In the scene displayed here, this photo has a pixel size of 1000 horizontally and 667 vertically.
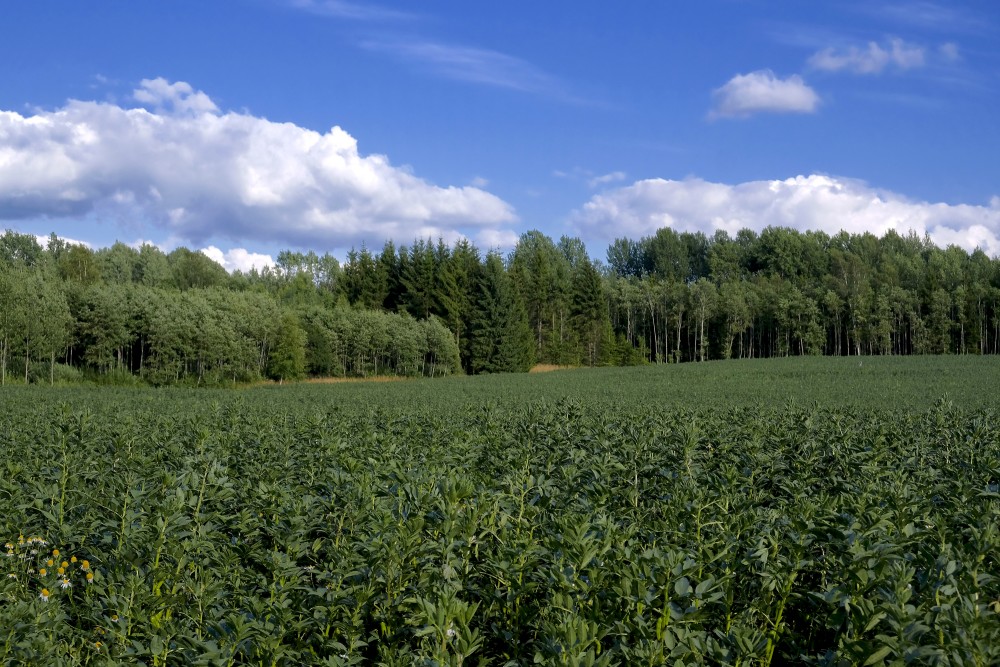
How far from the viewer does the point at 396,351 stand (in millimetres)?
79625

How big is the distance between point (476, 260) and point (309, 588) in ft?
287

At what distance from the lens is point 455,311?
87.1 metres

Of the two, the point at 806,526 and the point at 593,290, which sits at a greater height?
the point at 593,290

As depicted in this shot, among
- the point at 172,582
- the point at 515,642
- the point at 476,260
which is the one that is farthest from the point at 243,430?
the point at 476,260

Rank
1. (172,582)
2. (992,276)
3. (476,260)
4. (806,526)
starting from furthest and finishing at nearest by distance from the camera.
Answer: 1. (992,276)
2. (476,260)
3. (172,582)
4. (806,526)

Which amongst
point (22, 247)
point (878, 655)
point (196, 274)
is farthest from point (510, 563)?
point (22, 247)

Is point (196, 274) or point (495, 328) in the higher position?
point (196, 274)

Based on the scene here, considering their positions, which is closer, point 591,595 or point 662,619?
point 662,619

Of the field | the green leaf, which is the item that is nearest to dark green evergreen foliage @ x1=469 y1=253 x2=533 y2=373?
the field

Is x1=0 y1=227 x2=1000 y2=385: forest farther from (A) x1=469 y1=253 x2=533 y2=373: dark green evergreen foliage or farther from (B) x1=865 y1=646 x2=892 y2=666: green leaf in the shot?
(B) x1=865 y1=646 x2=892 y2=666: green leaf

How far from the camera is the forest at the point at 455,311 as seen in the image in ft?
208

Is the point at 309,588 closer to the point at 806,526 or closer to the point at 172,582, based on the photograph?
the point at 172,582

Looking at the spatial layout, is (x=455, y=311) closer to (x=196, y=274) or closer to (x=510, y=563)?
(x=196, y=274)

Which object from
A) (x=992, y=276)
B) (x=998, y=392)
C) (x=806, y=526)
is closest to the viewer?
(x=806, y=526)
